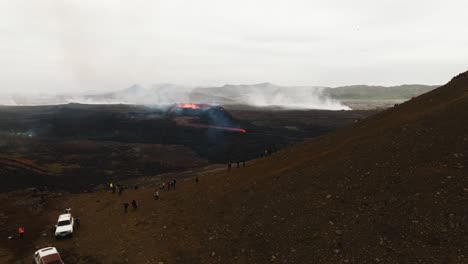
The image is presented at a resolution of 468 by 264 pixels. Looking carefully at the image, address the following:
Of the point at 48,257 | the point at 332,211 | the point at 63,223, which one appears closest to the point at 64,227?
the point at 63,223

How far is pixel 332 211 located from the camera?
2338 centimetres

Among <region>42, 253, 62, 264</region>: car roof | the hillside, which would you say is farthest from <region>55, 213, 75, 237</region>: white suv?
<region>42, 253, 62, 264</region>: car roof

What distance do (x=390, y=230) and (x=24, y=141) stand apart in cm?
11324

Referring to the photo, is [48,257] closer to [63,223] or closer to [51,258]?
[51,258]

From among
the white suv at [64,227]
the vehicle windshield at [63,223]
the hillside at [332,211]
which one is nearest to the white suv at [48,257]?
the hillside at [332,211]

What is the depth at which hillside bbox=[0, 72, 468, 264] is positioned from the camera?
1989cm

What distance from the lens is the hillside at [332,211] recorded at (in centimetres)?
1989

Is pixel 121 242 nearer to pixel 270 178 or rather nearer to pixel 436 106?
pixel 270 178

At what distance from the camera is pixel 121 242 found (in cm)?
2677

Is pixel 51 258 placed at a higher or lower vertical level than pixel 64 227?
higher

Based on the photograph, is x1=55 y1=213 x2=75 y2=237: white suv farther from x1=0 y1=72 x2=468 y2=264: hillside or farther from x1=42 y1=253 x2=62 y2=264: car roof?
x1=42 y1=253 x2=62 y2=264: car roof

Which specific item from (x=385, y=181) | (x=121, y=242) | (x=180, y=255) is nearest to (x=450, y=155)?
(x=385, y=181)

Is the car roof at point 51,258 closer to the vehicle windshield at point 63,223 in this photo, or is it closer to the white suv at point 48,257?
the white suv at point 48,257

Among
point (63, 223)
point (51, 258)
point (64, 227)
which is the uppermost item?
point (51, 258)
